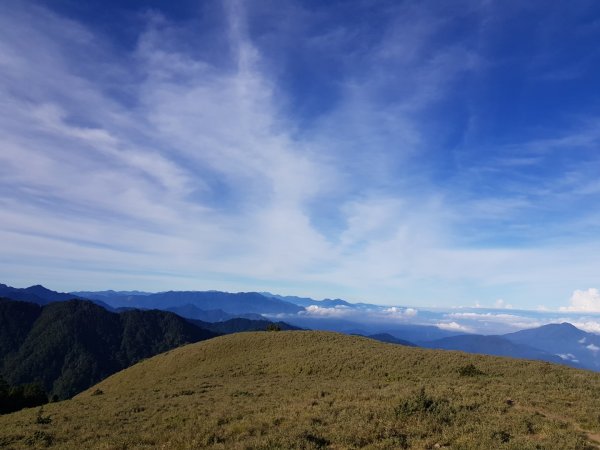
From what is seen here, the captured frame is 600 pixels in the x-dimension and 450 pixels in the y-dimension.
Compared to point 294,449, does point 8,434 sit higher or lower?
lower

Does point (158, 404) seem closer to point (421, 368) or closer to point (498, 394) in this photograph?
point (498, 394)


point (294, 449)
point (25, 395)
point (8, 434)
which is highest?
point (294, 449)

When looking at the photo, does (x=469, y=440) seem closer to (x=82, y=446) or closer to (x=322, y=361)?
(x=82, y=446)

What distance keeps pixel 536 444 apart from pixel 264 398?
14914 millimetres

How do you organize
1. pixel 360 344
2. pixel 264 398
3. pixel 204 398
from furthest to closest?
Result: pixel 360 344, pixel 204 398, pixel 264 398

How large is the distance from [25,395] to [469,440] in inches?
2516

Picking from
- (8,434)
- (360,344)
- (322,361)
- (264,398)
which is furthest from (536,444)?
(360,344)

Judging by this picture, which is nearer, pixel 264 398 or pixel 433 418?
pixel 433 418

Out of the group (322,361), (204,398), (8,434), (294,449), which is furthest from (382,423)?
(322,361)

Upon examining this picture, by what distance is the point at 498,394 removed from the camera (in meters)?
20.5

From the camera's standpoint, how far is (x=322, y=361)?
39.7 m

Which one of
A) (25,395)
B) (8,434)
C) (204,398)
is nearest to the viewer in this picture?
(8,434)

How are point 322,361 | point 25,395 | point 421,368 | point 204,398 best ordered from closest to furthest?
1. point 204,398
2. point 421,368
3. point 322,361
4. point 25,395

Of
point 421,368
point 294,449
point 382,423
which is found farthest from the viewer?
point 421,368
